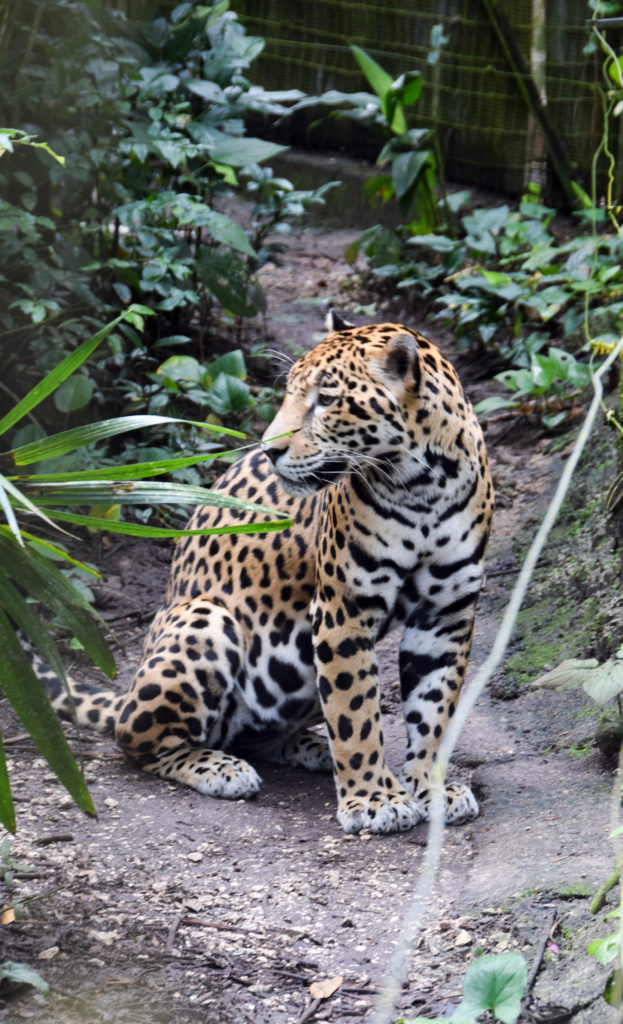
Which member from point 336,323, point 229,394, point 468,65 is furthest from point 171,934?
point 468,65

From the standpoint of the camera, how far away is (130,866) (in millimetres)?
3969

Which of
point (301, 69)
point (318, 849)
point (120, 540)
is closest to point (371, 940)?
point (318, 849)

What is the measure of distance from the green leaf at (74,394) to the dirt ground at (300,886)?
1.78 meters

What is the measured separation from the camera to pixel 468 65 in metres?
11.3

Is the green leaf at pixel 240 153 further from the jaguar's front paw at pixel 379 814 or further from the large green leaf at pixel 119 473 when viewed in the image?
the large green leaf at pixel 119 473

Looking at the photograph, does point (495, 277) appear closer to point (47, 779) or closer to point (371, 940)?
point (47, 779)

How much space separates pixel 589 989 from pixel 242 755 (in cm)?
268

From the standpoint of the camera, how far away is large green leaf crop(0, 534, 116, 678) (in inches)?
117

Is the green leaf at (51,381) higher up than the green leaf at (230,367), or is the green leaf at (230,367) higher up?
the green leaf at (51,381)

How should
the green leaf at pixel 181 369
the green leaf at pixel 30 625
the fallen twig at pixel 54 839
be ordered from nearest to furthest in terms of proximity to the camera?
the green leaf at pixel 30 625, the fallen twig at pixel 54 839, the green leaf at pixel 181 369

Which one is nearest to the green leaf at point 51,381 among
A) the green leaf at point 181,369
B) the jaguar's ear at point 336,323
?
the jaguar's ear at point 336,323

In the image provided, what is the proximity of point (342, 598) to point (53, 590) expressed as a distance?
63.5 inches

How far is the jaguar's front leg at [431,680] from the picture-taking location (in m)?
4.53

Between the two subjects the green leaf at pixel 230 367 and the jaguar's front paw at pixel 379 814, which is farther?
the green leaf at pixel 230 367
